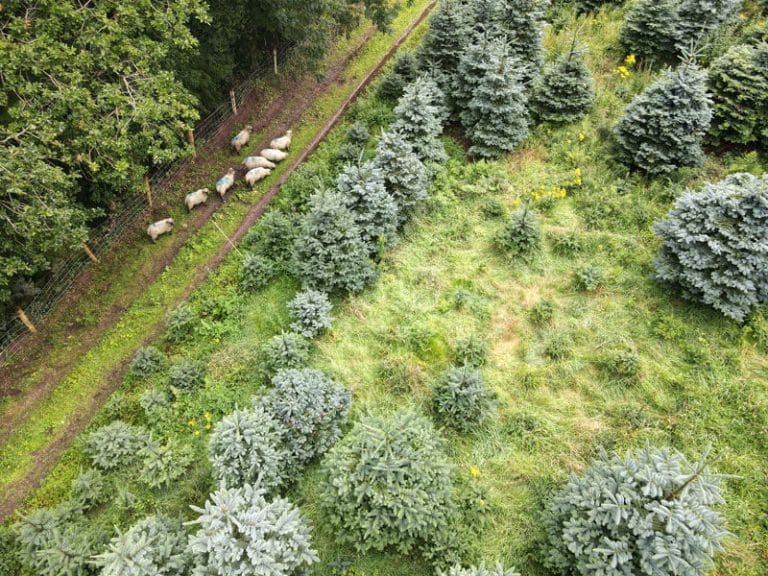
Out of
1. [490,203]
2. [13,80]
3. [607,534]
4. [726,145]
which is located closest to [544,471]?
[607,534]

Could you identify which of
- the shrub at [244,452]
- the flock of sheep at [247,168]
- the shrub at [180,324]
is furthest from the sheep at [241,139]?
the shrub at [244,452]

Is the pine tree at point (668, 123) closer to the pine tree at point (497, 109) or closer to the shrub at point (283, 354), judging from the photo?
the pine tree at point (497, 109)

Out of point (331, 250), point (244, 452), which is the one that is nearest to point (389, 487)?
point (244, 452)

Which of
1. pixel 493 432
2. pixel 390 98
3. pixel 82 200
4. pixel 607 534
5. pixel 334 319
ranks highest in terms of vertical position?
pixel 82 200

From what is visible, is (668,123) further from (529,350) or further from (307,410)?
(307,410)

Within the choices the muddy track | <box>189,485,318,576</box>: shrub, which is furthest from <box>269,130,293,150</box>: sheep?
<box>189,485,318,576</box>: shrub

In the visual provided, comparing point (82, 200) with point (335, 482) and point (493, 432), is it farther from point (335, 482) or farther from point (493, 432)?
point (493, 432)
